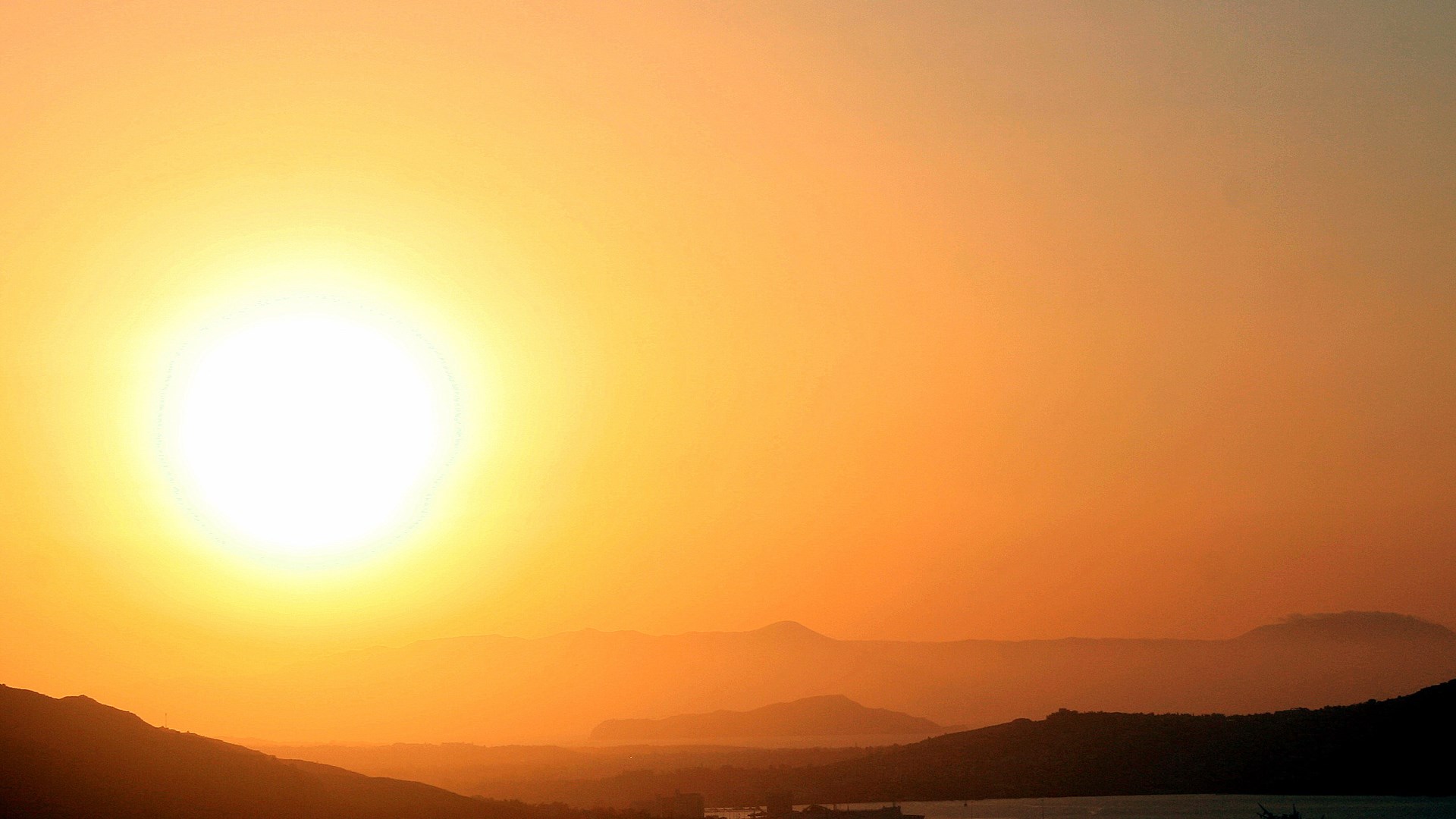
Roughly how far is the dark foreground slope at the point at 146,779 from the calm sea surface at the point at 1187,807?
6435cm

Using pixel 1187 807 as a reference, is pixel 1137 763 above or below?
above

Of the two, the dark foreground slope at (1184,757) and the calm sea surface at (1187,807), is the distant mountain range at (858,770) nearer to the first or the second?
the dark foreground slope at (1184,757)

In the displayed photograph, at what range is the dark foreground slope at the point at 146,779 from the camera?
251 feet

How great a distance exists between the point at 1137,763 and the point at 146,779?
126 meters

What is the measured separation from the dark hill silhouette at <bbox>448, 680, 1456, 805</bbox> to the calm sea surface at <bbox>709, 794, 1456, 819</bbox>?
12.3 feet

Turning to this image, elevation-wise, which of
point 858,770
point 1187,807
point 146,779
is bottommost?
point 1187,807

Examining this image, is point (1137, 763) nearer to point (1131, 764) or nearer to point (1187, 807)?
point (1131, 764)

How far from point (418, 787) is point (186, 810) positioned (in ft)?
73.8

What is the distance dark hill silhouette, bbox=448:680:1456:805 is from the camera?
14850cm

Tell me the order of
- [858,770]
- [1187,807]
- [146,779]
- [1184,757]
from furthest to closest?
[858,770], [1184,757], [1187,807], [146,779]

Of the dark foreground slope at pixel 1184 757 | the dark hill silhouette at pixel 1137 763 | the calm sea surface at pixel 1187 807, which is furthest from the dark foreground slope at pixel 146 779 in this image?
the dark foreground slope at pixel 1184 757

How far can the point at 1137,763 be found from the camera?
16300 cm

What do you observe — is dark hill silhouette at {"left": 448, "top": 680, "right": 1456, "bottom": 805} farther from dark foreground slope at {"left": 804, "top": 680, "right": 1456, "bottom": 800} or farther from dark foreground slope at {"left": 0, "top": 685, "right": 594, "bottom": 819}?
dark foreground slope at {"left": 0, "top": 685, "right": 594, "bottom": 819}

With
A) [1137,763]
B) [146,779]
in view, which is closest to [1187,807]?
[1137,763]
